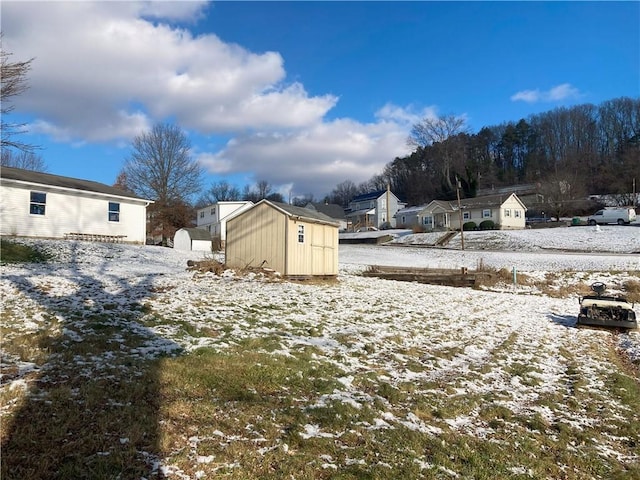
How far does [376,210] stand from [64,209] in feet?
204

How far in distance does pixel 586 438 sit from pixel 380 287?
11835 millimetres

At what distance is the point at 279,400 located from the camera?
475cm

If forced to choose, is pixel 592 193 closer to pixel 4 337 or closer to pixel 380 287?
pixel 380 287

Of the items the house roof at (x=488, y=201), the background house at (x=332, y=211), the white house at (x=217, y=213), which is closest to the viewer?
the white house at (x=217, y=213)

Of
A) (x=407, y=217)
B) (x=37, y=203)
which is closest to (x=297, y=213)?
(x=37, y=203)

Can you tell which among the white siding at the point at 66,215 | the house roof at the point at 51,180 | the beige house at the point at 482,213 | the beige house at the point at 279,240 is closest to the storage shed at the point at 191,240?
the white siding at the point at 66,215

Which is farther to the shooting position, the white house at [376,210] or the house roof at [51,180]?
the white house at [376,210]

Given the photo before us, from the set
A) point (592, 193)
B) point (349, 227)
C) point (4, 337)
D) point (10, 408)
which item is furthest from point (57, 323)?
point (592, 193)

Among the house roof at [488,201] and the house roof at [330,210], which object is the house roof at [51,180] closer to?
the house roof at [488,201]

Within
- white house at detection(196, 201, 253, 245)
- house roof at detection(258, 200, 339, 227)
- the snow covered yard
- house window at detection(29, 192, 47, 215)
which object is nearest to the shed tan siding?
house roof at detection(258, 200, 339, 227)

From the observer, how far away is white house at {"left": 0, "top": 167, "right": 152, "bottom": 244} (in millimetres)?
21812

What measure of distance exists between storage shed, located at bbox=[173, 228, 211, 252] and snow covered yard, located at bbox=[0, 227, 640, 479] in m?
25.0

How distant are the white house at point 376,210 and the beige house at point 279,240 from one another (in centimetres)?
5923

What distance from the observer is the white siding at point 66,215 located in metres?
21.8
